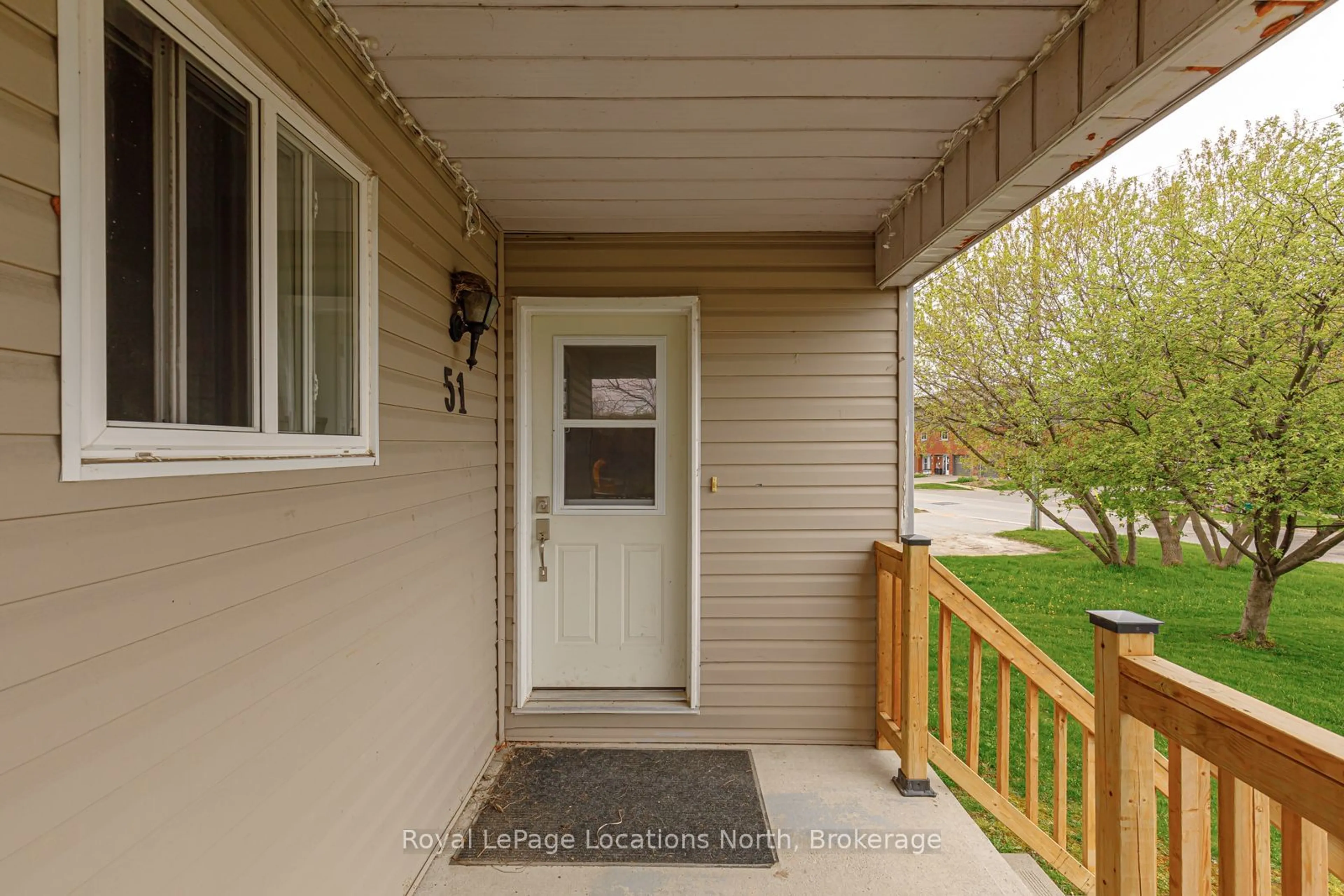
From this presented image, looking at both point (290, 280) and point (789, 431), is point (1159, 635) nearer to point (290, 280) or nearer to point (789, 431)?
point (789, 431)

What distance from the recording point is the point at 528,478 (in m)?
2.96

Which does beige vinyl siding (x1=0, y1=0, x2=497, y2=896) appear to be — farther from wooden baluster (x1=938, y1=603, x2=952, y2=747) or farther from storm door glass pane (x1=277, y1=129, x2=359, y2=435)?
wooden baluster (x1=938, y1=603, x2=952, y2=747)

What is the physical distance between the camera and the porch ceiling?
1424 mm

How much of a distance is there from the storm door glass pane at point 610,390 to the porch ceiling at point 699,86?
781mm

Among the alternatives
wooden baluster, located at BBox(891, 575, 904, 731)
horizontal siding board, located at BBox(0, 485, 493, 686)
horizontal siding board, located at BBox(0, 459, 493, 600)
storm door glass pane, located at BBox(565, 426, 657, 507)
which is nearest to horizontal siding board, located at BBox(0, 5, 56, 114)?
horizontal siding board, located at BBox(0, 459, 493, 600)

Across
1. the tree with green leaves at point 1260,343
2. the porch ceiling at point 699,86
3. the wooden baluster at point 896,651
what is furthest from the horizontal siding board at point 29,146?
the tree with green leaves at point 1260,343

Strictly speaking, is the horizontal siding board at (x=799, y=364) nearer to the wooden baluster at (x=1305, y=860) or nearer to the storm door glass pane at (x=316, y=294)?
the storm door glass pane at (x=316, y=294)

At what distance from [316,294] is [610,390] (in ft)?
5.53

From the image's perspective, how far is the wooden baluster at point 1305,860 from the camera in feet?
3.33

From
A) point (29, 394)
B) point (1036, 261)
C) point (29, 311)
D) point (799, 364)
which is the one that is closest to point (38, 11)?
point (29, 311)

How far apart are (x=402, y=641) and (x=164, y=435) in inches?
43.7

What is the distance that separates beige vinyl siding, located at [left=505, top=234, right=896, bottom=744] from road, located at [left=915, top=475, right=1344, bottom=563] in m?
4.19

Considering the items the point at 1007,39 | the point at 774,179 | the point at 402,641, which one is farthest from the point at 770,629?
the point at 1007,39

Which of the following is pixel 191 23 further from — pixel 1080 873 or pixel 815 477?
pixel 1080 873
